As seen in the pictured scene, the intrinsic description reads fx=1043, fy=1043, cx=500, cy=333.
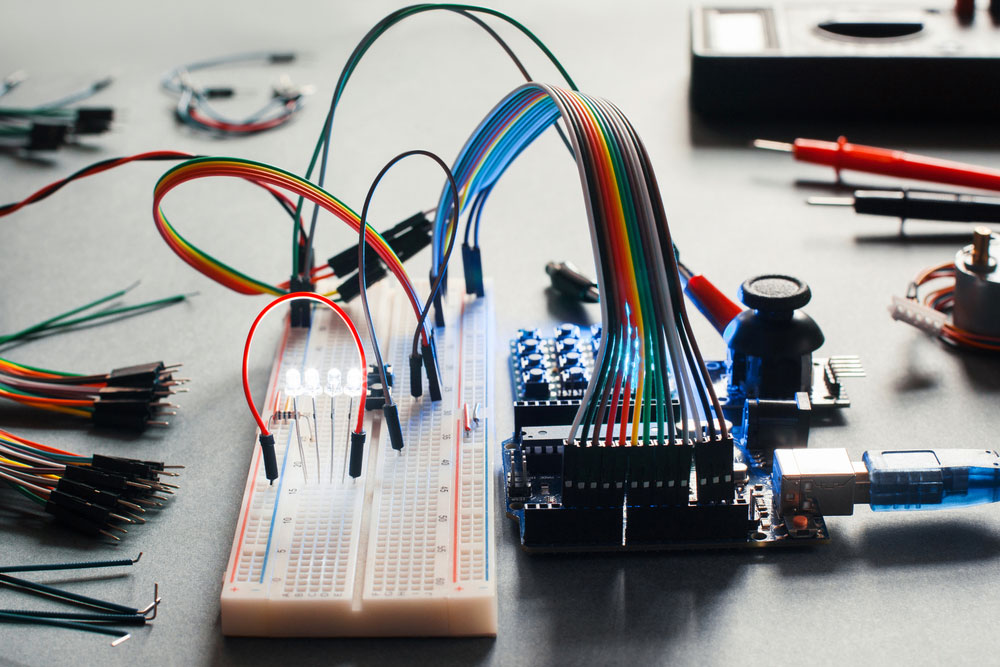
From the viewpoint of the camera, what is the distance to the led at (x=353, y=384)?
151 centimetres

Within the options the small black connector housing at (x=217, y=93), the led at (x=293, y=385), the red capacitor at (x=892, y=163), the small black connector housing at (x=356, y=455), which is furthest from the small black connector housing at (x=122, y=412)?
the red capacitor at (x=892, y=163)

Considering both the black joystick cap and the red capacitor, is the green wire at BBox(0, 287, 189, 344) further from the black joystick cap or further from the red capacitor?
the red capacitor

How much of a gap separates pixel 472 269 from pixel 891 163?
41.1 inches

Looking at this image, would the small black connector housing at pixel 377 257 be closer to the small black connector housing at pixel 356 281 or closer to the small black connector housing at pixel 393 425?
the small black connector housing at pixel 356 281

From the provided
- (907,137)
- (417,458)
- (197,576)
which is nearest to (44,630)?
(197,576)

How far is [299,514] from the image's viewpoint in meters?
1.41

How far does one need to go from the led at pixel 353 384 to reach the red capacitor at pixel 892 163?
1331mm

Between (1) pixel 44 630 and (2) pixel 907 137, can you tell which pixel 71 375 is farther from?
(2) pixel 907 137

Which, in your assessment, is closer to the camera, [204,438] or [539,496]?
[539,496]

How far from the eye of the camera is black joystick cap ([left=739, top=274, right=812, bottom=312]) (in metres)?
1.52

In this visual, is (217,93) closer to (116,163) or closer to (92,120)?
(92,120)

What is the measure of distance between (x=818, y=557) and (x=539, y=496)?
38cm

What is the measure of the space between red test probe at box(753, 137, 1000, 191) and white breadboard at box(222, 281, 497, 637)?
1078 mm

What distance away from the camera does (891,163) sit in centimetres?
229
